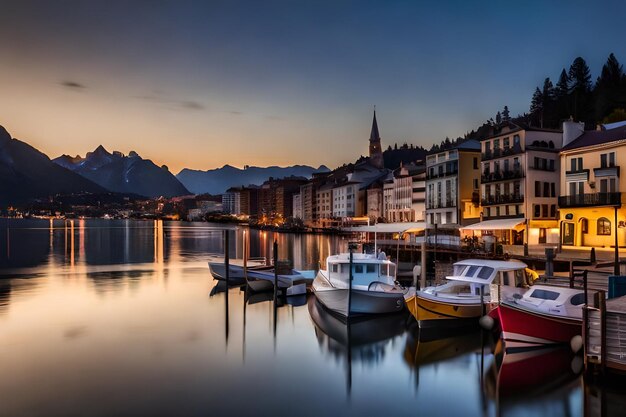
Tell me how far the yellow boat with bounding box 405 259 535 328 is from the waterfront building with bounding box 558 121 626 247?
2128cm

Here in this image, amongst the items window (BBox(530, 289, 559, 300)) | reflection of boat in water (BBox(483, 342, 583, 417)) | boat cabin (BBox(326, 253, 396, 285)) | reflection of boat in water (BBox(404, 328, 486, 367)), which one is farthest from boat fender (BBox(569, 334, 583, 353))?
boat cabin (BBox(326, 253, 396, 285))

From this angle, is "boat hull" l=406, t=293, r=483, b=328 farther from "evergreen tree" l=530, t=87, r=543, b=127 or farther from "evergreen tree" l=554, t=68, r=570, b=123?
"evergreen tree" l=530, t=87, r=543, b=127

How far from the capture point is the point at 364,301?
3186 centimetres

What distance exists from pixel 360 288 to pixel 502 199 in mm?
35955

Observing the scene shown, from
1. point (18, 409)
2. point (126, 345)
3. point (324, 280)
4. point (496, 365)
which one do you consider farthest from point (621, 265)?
point (18, 409)

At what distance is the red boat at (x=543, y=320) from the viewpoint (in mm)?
23391

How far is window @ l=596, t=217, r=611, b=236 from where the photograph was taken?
155 ft

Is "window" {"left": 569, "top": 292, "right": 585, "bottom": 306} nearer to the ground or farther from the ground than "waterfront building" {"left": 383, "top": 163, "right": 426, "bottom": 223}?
nearer to the ground

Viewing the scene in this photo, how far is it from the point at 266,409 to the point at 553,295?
14560 mm

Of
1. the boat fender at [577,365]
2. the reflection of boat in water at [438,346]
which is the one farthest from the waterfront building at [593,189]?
the boat fender at [577,365]

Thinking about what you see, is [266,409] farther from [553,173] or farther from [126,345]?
[553,173]

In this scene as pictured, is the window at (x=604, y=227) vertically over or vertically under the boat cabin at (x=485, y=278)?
over

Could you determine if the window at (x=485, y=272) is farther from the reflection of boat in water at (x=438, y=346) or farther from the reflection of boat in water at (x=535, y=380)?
the reflection of boat in water at (x=535, y=380)

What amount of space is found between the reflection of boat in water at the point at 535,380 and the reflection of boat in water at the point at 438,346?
2.16 metres
